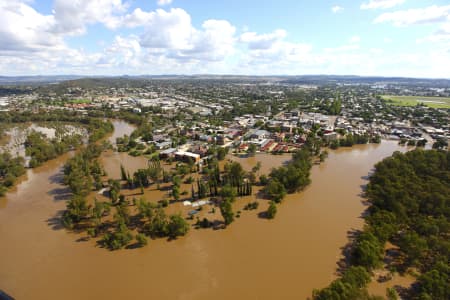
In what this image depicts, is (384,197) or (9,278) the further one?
(384,197)

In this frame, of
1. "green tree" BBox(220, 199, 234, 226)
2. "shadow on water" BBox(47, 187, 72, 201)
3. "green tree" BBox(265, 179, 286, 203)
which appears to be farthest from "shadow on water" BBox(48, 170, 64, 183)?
"green tree" BBox(265, 179, 286, 203)

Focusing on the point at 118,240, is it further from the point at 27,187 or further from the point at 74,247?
the point at 27,187

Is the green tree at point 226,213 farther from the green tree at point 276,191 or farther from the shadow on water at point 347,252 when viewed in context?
the shadow on water at point 347,252

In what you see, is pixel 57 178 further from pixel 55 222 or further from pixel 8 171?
pixel 55 222

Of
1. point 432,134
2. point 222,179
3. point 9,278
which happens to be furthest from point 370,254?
point 432,134

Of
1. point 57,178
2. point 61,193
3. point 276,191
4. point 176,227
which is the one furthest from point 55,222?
point 276,191
